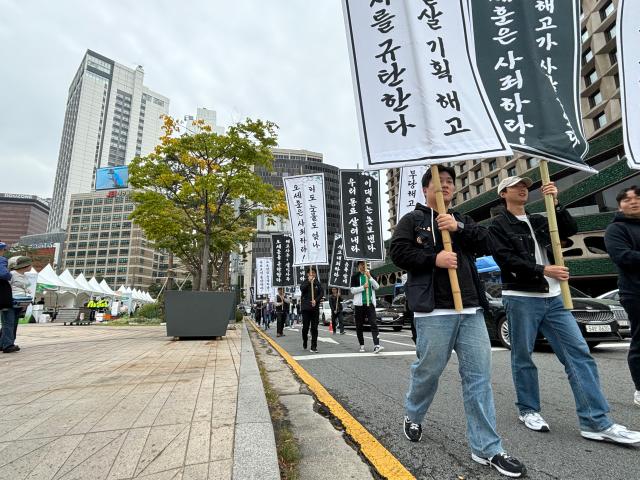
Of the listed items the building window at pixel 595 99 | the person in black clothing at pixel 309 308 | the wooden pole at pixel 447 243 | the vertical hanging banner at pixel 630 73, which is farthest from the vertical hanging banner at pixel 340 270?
the building window at pixel 595 99

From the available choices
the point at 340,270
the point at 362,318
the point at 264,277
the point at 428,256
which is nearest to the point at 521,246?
the point at 428,256

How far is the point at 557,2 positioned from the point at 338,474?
4685mm

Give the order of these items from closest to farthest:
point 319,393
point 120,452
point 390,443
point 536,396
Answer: point 120,452, point 390,443, point 536,396, point 319,393

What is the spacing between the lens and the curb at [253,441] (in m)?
1.80

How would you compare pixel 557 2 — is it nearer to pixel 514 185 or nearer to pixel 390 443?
pixel 514 185

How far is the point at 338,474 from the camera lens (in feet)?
6.36

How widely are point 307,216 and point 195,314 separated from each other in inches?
211

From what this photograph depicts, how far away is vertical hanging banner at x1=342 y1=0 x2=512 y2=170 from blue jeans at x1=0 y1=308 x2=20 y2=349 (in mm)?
7117

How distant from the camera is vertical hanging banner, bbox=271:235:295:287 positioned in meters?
17.4

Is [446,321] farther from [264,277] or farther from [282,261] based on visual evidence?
[264,277]

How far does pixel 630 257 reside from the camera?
2998 millimetres

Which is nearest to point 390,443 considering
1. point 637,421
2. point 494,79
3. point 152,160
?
point 637,421

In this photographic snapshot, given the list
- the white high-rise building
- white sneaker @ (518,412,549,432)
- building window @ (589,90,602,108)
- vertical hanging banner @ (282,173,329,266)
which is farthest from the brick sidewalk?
the white high-rise building

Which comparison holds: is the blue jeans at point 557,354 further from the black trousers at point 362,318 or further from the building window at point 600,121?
the building window at point 600,121
